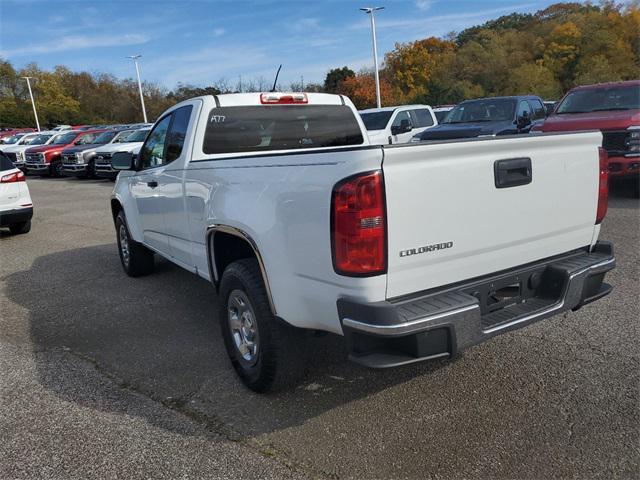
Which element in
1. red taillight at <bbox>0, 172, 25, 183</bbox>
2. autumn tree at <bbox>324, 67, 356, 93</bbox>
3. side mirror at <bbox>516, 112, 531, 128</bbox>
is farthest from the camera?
autumn tree at <bbox>324, 67, 356, 93</bbox>

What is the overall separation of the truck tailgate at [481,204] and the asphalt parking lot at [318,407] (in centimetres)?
86

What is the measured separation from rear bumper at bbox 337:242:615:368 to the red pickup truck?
225 inches

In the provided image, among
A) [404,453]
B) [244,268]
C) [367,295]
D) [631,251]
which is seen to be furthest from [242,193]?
[631,251]

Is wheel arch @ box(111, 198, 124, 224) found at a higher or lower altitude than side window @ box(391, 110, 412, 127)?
lower

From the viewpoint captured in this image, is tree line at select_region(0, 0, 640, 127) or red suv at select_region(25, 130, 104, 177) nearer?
red suv at select_region(25, 130, 104, 177)

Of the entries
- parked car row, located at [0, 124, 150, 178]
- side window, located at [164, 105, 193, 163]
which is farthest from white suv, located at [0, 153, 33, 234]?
parked car row, located at [0, 124, 150, 178]

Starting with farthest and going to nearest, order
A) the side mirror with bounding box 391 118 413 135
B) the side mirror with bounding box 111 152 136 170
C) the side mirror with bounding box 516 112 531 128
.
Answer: the side mirror with bounding box 391 118 413 135, the side mirror with bounding box 516 112 531 128, the side mirror with bounding box 111 152 136 170

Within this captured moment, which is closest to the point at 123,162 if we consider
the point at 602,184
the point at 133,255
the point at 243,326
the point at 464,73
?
the point at 133,255

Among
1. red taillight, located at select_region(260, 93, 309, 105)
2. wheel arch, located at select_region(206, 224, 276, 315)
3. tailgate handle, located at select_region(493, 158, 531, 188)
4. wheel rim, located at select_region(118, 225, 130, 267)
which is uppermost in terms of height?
red taillight, located at select_region(260, 93, 309, 105)

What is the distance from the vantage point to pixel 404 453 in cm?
277

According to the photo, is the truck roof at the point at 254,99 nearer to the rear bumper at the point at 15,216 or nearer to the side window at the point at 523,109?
the rear bumper at the point at 15,216

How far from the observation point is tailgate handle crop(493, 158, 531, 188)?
2791 mm

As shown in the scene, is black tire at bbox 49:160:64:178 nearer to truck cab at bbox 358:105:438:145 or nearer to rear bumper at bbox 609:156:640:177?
truck cab at bbox 358:105:438:145

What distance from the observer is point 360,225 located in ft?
8.12
